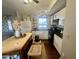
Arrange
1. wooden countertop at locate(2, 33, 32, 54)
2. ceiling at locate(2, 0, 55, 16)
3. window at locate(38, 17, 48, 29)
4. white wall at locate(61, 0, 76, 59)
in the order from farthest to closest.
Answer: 1. window at locate(38, 17, 48, 29)
2. ceiling at locate(2, 0, 55, 16)
3. wooden countertop at locate(2, 33, 32, 54)
4. white wall at locate(61, 0, 76, 59)

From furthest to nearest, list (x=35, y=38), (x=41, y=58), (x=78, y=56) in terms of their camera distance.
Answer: (x=35, y=38)
(x=41, y=58)
(x=78, y=56)

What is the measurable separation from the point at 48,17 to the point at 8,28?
285 inches

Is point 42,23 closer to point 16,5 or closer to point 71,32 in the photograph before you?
point 16,5

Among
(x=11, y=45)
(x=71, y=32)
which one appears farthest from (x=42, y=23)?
(x=71, y=32)

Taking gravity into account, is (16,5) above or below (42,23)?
above

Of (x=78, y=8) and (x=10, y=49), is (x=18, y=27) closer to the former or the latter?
(x=10, y=49)

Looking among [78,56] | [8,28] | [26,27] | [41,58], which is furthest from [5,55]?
[26,27]

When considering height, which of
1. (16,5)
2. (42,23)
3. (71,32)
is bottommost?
(71,32)

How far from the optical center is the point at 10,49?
2605 millimetres

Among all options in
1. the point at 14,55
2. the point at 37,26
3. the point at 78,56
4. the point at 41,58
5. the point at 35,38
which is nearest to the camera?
the point at 78,56

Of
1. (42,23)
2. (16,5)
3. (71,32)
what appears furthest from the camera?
(42,23)

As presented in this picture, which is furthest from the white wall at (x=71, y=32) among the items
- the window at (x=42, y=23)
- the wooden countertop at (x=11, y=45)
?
the window at (x=42, y=23)

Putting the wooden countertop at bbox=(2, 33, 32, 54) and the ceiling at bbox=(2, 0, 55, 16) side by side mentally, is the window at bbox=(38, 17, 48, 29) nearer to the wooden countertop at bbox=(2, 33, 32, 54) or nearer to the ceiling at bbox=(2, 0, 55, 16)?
the ceiling at bbox=(2, 0, 55, 16)

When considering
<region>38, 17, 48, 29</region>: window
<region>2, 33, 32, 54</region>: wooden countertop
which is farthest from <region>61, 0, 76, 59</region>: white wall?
<region>38, 17, 48, 29</region>: window
